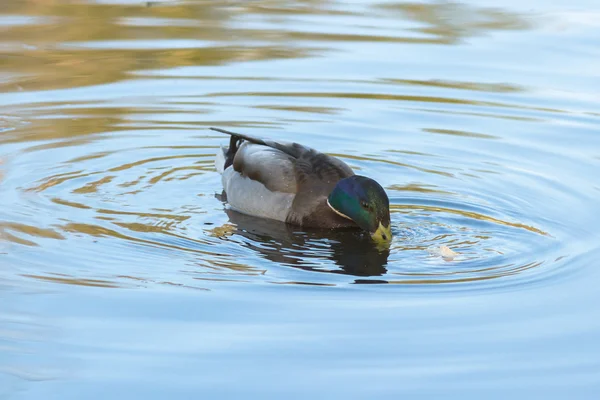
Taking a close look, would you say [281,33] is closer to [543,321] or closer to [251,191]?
[251,191]

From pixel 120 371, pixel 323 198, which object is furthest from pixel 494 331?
pixel 323 198

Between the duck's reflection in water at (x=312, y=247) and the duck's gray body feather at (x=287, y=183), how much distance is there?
0.09 m

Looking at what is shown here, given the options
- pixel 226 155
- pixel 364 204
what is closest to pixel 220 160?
pixel 226 155

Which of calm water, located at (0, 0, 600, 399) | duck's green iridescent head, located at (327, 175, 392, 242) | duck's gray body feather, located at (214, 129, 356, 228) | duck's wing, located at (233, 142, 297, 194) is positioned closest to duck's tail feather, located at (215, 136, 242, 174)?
calm water, located at (0, 0, 600, 399)

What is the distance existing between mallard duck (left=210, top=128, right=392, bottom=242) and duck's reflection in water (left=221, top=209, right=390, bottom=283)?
3.7 inches

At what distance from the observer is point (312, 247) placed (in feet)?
27.2

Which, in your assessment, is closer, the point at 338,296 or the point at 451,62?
the point at 338,296

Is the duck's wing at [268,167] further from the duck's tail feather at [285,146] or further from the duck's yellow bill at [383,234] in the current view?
the duck's yellow bill at [383,234]

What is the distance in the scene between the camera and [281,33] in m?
14.8

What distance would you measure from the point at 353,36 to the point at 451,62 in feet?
5.45

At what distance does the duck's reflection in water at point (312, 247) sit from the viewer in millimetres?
7691

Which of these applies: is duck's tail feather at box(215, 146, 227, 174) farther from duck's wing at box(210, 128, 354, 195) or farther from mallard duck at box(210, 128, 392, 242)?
duck's wing at box(210, 128, 354, 195)

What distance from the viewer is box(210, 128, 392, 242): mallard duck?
8547mm

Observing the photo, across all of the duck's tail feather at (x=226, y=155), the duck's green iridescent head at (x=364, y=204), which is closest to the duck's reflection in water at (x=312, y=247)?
the duck's green iridescent head at (x=364, y=204)
